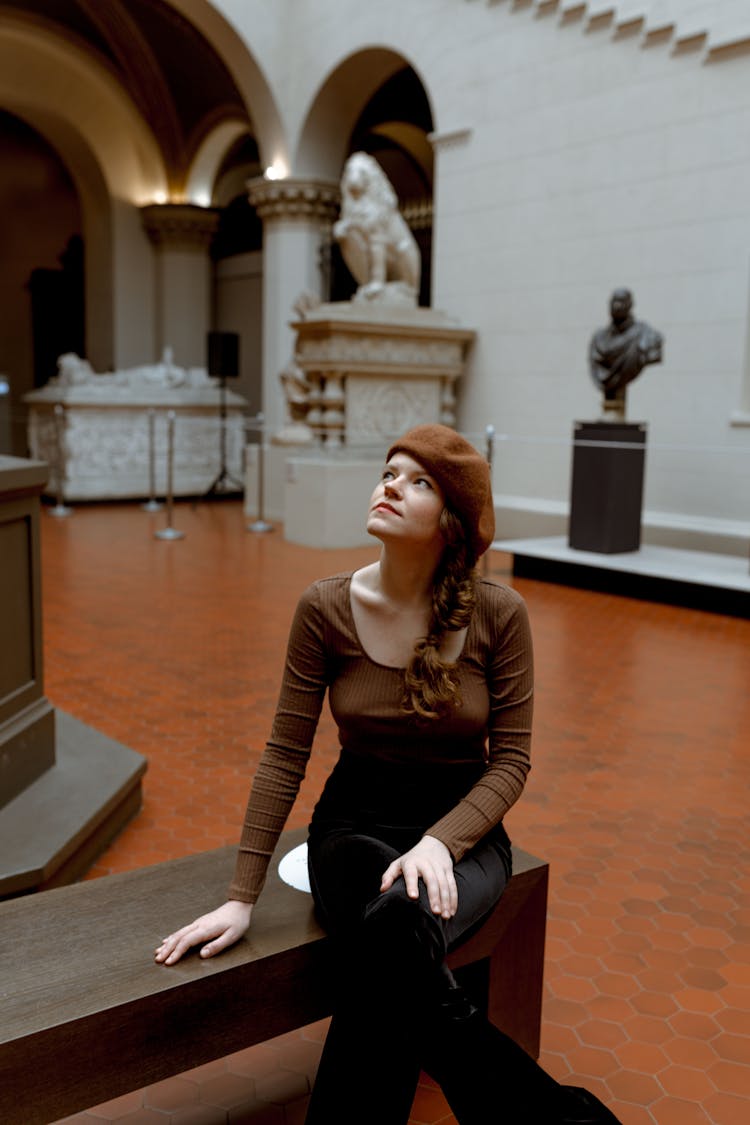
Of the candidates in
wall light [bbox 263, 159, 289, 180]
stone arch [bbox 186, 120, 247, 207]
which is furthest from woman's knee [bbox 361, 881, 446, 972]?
stone arch [bbox 186, 120, 247, 207]

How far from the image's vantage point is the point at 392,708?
1.99 metres

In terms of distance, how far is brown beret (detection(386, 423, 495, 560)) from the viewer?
193 cm

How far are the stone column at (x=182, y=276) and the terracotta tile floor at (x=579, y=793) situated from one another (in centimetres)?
1103

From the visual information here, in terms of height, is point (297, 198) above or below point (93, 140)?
below

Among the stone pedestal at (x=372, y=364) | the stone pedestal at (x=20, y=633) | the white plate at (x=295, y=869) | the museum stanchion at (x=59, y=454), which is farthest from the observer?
the museum stanchion at (x=59, y=454)

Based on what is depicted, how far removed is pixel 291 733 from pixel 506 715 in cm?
42

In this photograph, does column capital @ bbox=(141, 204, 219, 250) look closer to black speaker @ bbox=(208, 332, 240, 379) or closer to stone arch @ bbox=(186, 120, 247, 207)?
stone arch @ bbox=(186, 120, 247, 207)

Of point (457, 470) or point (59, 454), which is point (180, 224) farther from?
point (457, 470)

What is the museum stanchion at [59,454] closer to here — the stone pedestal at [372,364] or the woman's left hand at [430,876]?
the stone pedestal at [372,364]

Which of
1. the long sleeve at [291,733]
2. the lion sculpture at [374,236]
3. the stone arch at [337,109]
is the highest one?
the stone arch at [337,109]

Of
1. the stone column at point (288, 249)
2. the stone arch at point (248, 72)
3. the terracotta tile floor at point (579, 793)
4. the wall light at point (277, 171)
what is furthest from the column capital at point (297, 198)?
the terracotta tile floor at point (579, 793)

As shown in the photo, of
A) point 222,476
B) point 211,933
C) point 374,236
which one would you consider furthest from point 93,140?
point 211,933

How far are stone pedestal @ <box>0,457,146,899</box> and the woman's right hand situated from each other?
1211 mm

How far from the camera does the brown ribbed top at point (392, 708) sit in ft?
6.51
